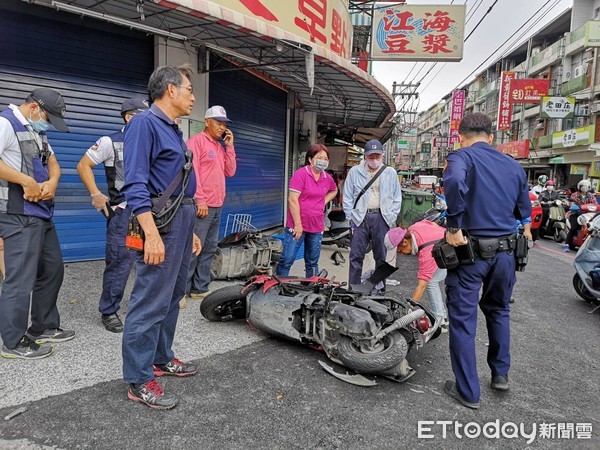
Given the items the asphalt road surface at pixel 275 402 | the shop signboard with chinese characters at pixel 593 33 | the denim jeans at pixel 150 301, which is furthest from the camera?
the shop signboard with chinese characters at pixel 593 33

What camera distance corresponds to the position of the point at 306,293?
323cm

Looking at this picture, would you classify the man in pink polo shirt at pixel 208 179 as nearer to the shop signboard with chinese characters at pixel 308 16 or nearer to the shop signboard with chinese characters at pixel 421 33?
the shop signboard with chinese characters at pixel 308 16

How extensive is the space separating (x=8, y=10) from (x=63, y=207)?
232 cm

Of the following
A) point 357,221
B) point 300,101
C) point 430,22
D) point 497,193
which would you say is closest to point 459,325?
point 497,193

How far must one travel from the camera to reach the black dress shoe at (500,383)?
280cm

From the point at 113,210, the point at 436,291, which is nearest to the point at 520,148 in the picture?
the point at 436,291

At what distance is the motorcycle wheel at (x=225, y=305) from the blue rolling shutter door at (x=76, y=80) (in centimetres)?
271

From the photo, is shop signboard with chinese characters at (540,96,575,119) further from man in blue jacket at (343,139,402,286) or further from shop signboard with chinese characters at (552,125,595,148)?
man in blue jacket at (343,139,402,286)

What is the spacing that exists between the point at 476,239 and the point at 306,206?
2.36 meters

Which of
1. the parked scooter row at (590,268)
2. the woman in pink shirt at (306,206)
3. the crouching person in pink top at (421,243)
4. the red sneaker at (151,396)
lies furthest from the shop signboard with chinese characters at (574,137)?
the red sneaker at (151,396)

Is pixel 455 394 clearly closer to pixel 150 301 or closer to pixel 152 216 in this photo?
pixel 150 301

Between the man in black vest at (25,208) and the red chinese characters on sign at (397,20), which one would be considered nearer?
the man in black vest at (25,208)

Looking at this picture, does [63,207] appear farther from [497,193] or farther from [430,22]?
[430,22]

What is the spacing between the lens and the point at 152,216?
2.23 m
